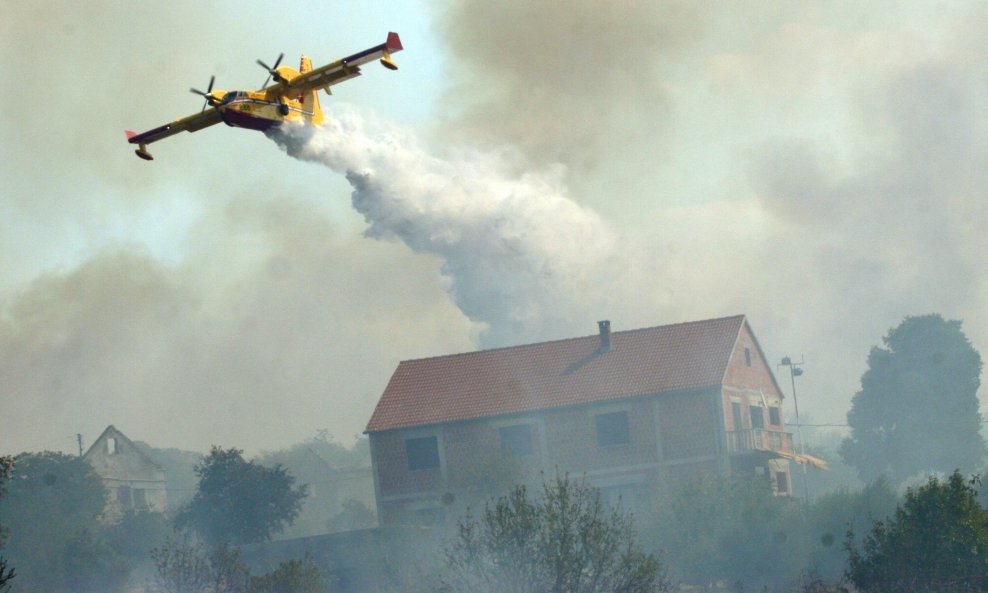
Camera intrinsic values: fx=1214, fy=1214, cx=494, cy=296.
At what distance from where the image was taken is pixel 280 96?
44000mm

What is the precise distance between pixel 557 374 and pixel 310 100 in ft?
64.4

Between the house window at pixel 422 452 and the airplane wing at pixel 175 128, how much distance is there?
18581 mm

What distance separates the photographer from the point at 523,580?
3045cm

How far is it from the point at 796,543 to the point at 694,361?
12554 mm

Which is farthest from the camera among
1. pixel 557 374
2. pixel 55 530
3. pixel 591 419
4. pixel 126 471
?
pixel 126 471

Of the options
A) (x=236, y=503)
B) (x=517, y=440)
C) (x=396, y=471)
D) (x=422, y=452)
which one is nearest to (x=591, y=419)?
(x=517, y=440)

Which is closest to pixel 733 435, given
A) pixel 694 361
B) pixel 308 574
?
pixel 694 361

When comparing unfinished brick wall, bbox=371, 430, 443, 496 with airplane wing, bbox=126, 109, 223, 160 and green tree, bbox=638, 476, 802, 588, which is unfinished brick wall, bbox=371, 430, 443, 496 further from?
airplane wing, bbox=126, 109, 223, 160

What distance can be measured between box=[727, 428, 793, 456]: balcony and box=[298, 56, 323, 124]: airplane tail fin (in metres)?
23.0

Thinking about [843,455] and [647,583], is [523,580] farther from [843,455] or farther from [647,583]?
[843,455]

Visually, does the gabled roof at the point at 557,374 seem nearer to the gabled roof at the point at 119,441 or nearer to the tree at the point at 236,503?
the tree at the point at 236,503

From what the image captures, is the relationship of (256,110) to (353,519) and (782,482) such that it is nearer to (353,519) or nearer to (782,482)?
(782,482)

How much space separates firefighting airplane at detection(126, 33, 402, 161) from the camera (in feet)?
139

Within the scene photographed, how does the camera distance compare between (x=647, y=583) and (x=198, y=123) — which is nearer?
(x=647, y=583)
